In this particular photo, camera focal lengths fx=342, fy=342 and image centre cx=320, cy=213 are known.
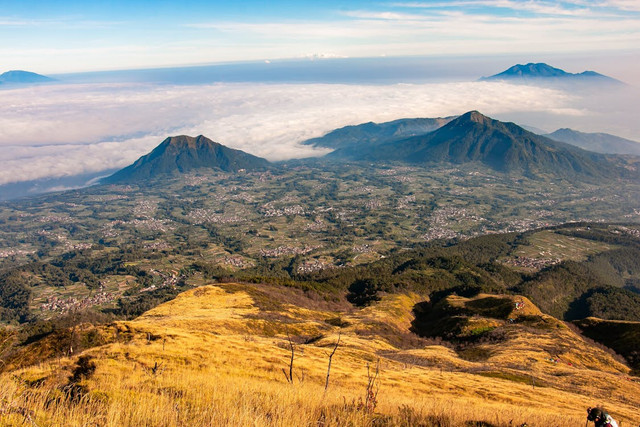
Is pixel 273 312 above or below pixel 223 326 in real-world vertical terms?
below

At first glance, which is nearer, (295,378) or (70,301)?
(295,378)

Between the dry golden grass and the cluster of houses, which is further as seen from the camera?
the cluster of houses

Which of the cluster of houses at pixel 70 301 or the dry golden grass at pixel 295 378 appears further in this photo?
the cluster of houses at pixel 70 301

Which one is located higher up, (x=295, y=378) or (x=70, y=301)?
(x=295, y=378)

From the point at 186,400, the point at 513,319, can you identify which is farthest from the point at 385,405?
the point at 513,319

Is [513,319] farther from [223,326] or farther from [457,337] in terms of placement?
[223,326]

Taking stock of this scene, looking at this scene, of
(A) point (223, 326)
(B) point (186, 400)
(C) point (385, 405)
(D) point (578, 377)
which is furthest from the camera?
(A) point (223, 326)

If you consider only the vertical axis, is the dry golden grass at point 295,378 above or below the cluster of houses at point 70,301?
above

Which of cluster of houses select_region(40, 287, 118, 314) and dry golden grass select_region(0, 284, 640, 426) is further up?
dry golden grass select_region(0, 284, 640, 426)
